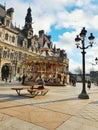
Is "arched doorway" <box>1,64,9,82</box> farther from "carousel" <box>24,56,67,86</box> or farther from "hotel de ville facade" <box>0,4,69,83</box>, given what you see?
"carousel" <box>24,56,67,86</box>

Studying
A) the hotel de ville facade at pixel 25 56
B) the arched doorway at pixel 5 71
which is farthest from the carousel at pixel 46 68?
the arched doorway at pixel 5 71

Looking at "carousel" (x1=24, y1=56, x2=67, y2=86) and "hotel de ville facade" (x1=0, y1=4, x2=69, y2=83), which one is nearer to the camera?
"carousel" (x1=24, y1=56, x2=67, y2=86)

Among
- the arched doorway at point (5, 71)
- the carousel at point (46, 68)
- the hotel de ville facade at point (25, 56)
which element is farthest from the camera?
the arched doorway at point (5, 71)

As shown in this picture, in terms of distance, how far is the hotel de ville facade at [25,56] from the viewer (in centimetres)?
3450

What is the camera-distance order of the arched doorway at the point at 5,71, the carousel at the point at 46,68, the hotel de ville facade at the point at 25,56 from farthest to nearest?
the arched doorway at the point at 5,71, the hotel de ville facade at the point at 25,56, the carousel at the point at 46,68

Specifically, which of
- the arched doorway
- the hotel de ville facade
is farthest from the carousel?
the arched doorway

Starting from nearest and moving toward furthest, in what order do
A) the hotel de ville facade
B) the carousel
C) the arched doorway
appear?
the carousel < the hotel de ville facade < the arched doorway

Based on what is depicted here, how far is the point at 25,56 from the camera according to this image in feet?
137

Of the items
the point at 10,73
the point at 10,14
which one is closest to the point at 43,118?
the point at 10,73

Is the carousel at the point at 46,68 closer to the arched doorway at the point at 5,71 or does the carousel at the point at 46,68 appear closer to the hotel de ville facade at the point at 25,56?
the hotel de ville facade at the point at 25,56

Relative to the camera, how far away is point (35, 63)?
3431cm

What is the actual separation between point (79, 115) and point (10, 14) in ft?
153

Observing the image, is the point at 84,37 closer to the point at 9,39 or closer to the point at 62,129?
the point at 62,129

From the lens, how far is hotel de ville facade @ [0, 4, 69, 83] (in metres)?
34.5
